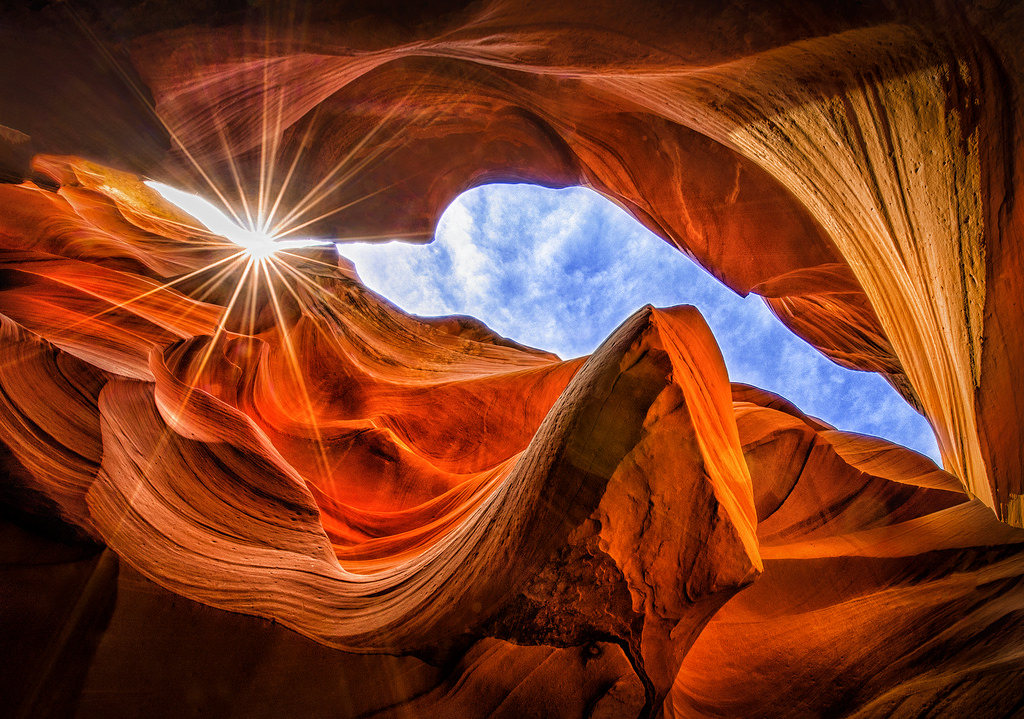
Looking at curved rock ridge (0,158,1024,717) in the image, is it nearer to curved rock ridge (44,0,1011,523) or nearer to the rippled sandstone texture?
the rippled sandstone texture

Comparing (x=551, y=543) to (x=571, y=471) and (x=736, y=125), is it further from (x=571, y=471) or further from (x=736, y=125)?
(x=736, y=125)

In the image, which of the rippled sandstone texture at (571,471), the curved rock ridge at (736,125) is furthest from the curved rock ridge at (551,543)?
the curved rock ridge at (736,125)

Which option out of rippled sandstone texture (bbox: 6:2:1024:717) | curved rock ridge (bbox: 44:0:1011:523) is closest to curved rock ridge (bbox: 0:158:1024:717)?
rippled sandstone texture (bbox: 6:2:1024:717)

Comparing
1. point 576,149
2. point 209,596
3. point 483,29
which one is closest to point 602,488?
point 209,596

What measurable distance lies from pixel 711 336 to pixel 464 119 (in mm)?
5957

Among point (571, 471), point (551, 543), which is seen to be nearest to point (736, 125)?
point (571, 471)

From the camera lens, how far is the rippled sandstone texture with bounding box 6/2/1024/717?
8.22ft

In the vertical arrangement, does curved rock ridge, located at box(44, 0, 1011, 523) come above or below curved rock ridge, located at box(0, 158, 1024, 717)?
above

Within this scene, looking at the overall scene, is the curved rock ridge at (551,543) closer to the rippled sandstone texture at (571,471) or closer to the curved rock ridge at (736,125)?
the rippled sandstone texture at (571,471)

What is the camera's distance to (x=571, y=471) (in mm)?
2967

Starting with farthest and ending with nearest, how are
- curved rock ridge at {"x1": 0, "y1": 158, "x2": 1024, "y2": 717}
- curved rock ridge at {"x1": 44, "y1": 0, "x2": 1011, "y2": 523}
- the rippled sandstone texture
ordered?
1. curved rock ridge at {"x1": 0, "y1": 158, "x2": 1024, "y2": 717}
2. the rippled sandstone texture
3. curved rock ridge at {"x1": 44, "y1": 0, "x2": 1011, "y2": 523}

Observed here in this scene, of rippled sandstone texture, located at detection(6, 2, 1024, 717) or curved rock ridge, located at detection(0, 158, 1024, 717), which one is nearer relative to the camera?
rippled sandstone texture, located at detection(6, 2, 1024, 717)

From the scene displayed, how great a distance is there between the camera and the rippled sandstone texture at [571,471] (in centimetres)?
251

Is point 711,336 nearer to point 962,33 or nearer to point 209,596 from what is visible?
point 962,33
